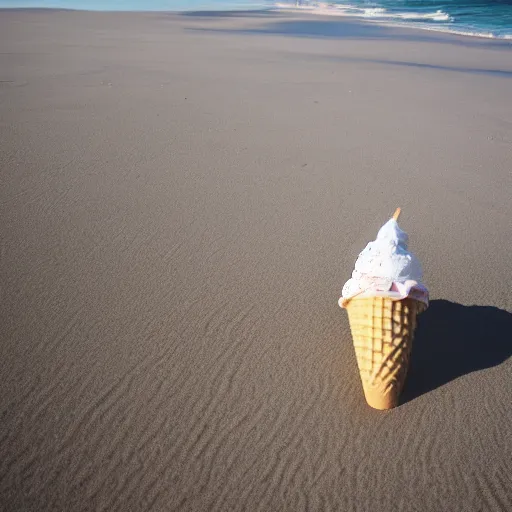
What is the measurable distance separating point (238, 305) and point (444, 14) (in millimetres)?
25799

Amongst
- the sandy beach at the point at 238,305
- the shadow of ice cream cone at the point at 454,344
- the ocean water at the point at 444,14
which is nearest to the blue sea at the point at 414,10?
the ocean water at the point at 444,14

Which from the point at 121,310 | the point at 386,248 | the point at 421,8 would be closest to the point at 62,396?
the point at 121,310

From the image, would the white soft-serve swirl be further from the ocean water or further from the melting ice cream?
the ocean water

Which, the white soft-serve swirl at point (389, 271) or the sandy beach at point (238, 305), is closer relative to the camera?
the sandy beach at point (238, 305)

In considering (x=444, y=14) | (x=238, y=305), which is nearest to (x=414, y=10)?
(x=444, y=14)

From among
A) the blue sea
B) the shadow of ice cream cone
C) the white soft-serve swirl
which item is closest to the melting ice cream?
the white soft-serve swirl

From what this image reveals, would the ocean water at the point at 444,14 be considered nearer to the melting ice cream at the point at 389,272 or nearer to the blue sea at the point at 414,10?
the blue sea at the point at 414,10

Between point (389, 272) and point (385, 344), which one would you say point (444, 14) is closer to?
point (389, 272)

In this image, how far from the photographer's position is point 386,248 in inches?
75.5

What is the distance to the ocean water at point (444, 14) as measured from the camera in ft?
58.7

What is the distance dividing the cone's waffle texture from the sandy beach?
11cm

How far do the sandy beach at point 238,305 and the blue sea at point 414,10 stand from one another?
1494 cm

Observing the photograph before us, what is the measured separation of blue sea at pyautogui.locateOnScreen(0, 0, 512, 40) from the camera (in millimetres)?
18562

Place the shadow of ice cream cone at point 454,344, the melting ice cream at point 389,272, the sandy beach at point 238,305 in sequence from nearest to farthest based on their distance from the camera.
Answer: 1. the sandy beach at point 238,305
2. the melting ice cream at point 389,272
3. the shadow of ice cream cone at point 454,344
